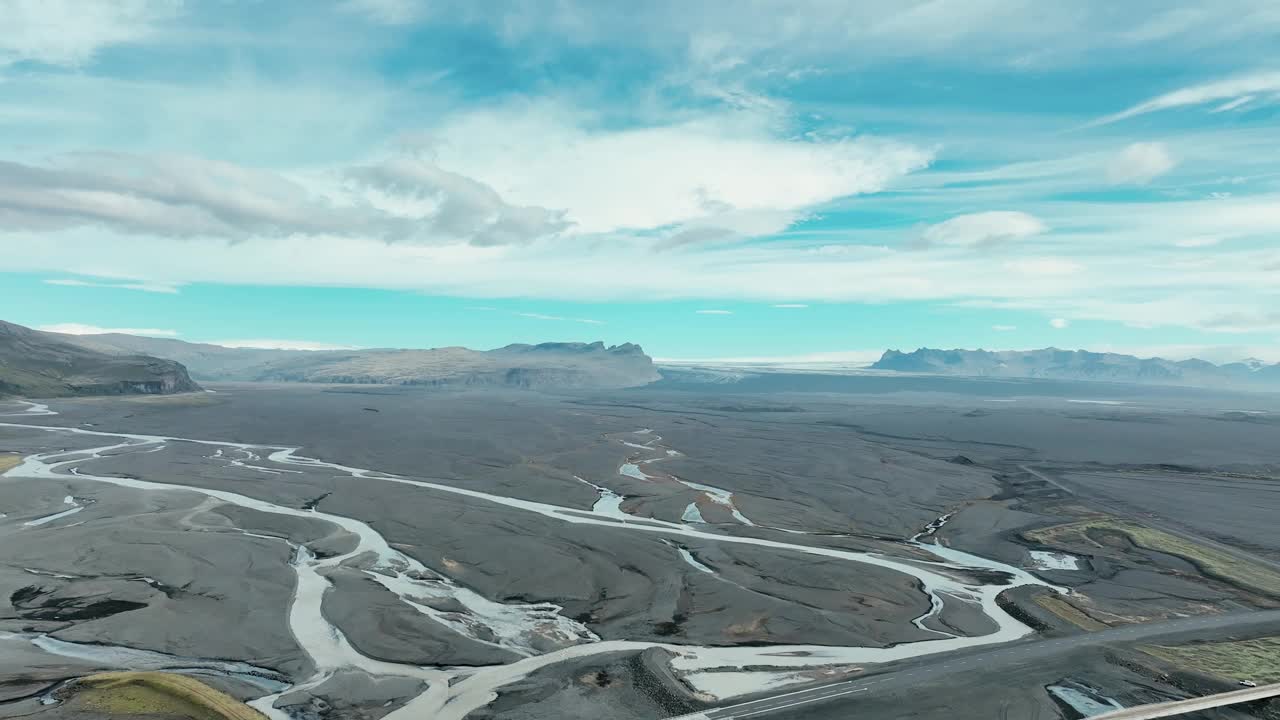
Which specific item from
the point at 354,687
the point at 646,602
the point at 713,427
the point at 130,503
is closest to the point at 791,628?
the point at 646,602

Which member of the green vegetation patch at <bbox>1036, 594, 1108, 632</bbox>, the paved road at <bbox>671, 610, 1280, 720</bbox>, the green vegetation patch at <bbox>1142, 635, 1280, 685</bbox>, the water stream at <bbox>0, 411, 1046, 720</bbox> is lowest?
the water stream at <bbox>0, 411, 1046, 720</bbox>

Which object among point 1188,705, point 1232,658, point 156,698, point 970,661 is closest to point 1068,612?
point 1232,658

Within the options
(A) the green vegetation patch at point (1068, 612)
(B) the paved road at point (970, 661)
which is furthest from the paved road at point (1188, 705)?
(A) the green vegetation patch at point (1068, 612)

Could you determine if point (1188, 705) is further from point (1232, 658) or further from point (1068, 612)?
point (1068, 612)

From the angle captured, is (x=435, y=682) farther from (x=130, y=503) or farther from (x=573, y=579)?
(x=130, y=503)

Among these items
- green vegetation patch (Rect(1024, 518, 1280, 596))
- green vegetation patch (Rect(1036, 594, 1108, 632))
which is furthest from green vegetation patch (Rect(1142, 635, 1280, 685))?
green vegetation patch (Rect(1024, 518, 1280, 596))

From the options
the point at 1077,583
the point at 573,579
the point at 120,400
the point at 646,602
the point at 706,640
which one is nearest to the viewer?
the point at 706,640

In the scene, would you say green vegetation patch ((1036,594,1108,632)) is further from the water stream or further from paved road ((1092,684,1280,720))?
paved road ((1092,684,1280,720))
